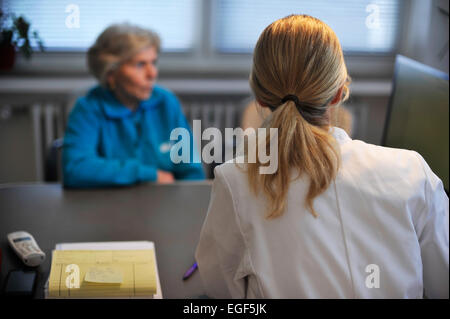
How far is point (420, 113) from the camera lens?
1161 millimetres

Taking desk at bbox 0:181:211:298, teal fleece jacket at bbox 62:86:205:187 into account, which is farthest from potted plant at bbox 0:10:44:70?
teal fleece jacket at bbox 62:86:205:187

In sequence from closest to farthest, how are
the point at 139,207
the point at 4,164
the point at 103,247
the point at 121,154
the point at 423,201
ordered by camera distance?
the point at 423,201, the point at 103,247, the point at 139,207, the point at 121,154, the point at 4,164

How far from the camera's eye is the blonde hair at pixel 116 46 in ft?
5.85

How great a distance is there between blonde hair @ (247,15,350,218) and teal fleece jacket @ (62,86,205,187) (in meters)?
0.90

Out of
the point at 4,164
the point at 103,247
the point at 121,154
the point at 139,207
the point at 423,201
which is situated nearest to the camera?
the point at 423,201

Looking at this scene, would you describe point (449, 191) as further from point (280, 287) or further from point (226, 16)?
point (226, 16)

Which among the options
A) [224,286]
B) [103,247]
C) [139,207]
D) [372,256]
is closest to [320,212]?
[372,256]

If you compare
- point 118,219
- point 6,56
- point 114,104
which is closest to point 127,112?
point 114,104

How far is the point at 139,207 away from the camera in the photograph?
141cm

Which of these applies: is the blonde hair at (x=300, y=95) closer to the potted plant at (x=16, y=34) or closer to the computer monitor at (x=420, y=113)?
the computer monitor at (x=420, y=113)

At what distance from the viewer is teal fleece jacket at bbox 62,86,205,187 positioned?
1734 mm

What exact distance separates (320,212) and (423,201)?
Result: 0.48 ft

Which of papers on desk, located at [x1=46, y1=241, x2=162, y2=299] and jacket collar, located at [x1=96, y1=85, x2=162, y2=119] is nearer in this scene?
papers on desk, located at [x1=46, y1=241, x2=162, y2=299]

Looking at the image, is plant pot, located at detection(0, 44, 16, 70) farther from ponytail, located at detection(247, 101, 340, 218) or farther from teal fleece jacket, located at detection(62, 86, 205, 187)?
ponytail, located at detection(247, 101, 340, 218)
